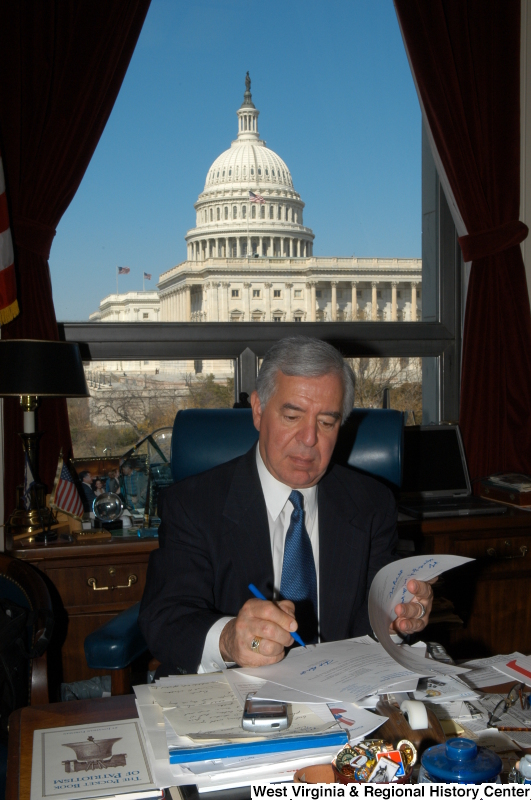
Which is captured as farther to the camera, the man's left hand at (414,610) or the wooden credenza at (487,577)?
the wooden credenza at (487,577)

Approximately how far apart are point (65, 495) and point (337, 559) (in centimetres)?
120

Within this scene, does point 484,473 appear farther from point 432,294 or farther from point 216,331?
point 216,331

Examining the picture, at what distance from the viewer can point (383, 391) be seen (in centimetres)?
322

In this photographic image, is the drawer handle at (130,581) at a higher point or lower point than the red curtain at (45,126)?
lower

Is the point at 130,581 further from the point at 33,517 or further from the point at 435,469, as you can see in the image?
the point at 435,469

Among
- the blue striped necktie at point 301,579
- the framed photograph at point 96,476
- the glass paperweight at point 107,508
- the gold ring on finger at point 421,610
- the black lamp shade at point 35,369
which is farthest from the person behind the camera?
the framed photograph at point 96,476

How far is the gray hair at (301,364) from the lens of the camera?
150 centimetres

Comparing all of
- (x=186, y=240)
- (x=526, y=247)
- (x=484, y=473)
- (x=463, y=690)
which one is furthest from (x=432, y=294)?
(x=463, y=690)

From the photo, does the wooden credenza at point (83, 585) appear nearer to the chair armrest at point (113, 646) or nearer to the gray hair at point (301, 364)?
the chair armrest at point (113, 646)

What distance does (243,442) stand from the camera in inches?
76.3

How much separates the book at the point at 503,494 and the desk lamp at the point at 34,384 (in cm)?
159

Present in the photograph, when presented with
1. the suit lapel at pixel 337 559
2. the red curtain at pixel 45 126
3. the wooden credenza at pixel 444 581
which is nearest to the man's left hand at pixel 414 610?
the suit lapel at pixel 337 559

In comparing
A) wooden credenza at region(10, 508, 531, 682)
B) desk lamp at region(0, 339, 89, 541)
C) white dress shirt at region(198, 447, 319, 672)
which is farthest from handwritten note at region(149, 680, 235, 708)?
desk lamp at region(0, 339, 89, 541)

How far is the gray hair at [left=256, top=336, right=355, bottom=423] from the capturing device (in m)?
1.50
